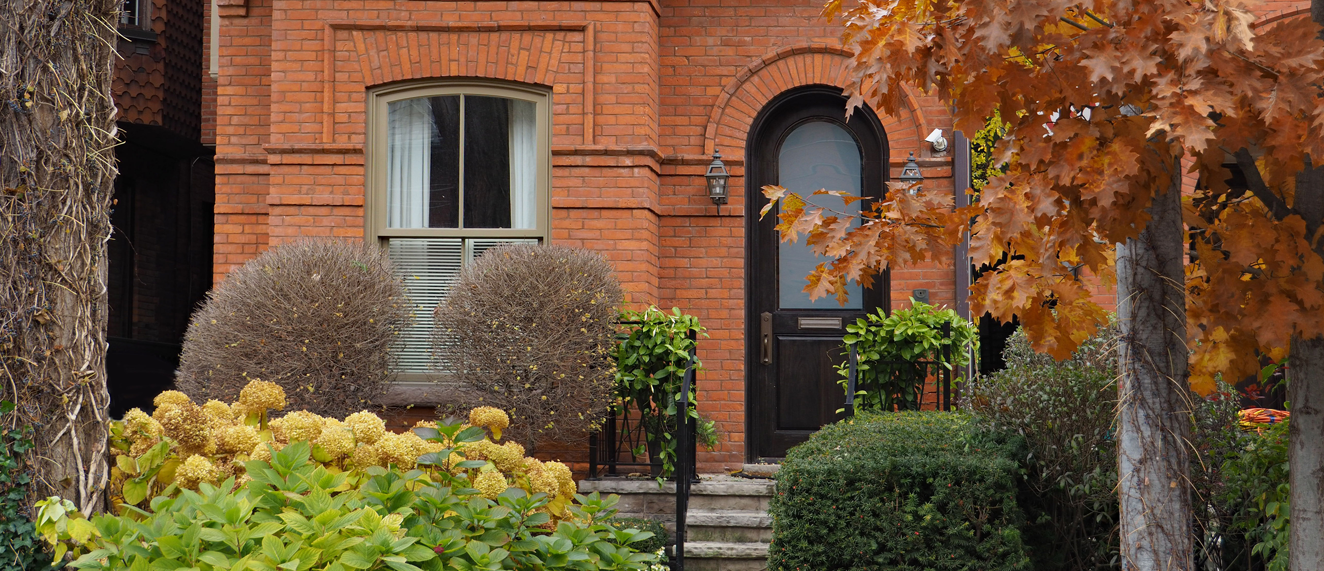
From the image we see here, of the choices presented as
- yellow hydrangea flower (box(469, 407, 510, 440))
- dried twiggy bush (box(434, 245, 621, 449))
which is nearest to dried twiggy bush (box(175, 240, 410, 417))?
dried twiggy bush (box(434, 245, 621, 449))

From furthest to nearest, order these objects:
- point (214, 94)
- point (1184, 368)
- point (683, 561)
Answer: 1. point (214, 94)
2. point (683, 561)
3. point (1184, 368)

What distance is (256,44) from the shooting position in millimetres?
8484

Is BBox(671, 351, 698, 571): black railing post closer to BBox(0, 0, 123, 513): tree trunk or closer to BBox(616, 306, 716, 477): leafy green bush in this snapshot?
BBox(616, 306, 716, 477): leafy green bush

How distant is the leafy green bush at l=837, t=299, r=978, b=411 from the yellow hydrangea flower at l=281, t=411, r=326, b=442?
477 centimetres

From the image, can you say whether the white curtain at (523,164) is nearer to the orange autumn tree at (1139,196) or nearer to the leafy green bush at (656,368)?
the leafy green bush at (656,368)

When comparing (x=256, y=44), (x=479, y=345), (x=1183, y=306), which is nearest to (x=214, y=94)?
(x=256, y=44)

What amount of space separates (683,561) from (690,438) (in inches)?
43.5

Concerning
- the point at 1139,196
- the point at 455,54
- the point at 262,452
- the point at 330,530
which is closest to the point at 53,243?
the point at 262,452

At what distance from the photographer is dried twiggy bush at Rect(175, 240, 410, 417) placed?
6.66 metres

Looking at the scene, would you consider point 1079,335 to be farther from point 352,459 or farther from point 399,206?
point 399,206

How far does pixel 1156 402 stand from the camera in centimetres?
318

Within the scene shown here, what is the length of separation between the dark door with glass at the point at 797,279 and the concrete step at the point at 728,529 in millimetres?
1750

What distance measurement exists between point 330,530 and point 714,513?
14.2 feet

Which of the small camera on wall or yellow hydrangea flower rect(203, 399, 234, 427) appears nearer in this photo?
yellow hydrangea flower rect(203, 399, 234, 427)
